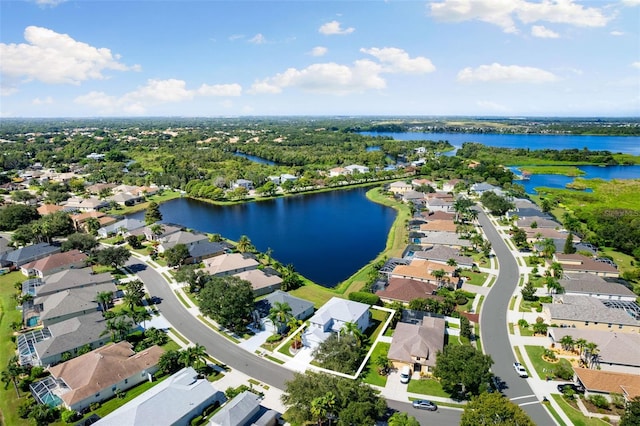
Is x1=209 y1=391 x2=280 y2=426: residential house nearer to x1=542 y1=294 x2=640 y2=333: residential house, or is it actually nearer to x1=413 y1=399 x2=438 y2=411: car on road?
x1=413 y1=399 x2=438 y2=411: car on road

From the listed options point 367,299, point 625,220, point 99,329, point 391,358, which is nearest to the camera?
point 391,358

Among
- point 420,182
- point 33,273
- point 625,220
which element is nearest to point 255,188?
point 420,182

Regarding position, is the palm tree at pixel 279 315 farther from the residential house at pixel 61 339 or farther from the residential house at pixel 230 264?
the residential house at pixel 61 339

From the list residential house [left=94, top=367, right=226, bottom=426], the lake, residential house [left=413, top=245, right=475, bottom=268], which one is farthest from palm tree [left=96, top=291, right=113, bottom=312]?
residential house [left=413, top=245, right=475, bottom=268]

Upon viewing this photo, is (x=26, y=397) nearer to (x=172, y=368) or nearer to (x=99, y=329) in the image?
(x=99, y=329)

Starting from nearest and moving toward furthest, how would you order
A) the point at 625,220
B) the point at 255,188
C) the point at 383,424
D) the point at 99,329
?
the point at 383,424, the point at 99,329, the point at 625,220, the point at 255,188
